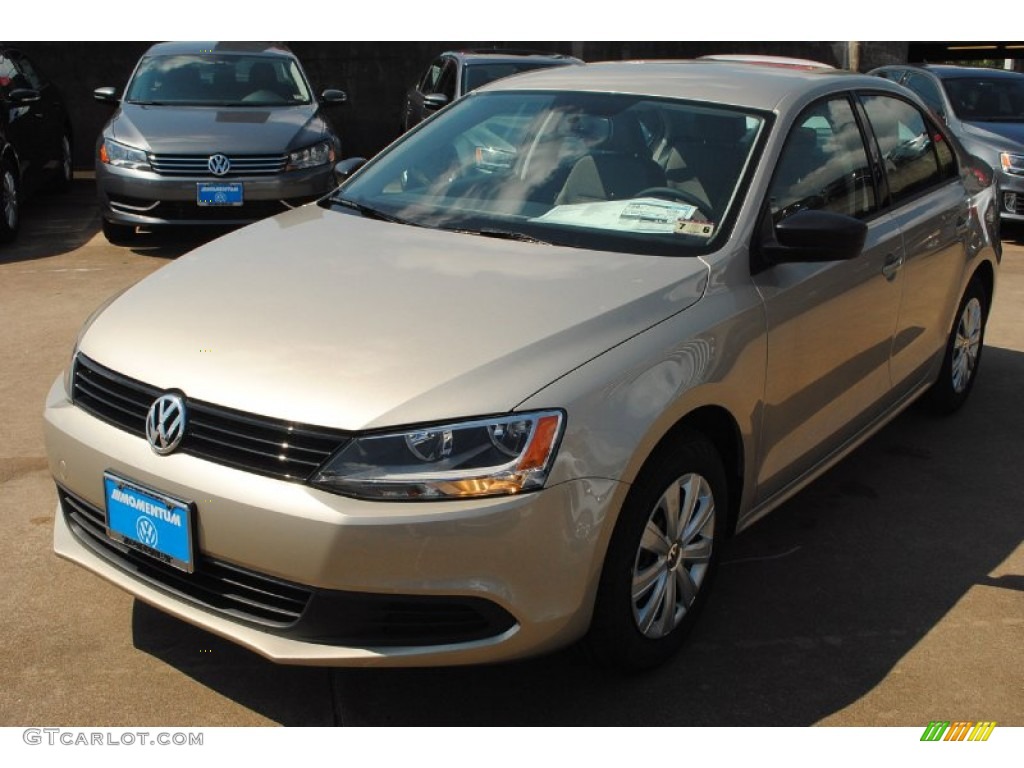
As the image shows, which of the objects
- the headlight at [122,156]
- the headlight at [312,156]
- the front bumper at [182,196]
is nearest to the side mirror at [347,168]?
the front bumper at [182,196]

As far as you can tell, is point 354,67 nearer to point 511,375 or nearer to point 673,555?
point 673,555

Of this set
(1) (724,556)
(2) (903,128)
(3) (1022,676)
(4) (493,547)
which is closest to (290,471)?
(4) (493,547)

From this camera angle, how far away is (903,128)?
A: 4.88m

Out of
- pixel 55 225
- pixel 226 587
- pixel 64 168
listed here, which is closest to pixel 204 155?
pixel 55 225

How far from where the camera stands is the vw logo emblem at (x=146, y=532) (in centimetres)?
296

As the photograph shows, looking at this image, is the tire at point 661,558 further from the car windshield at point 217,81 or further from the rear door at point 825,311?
the car windshield at point 217,81

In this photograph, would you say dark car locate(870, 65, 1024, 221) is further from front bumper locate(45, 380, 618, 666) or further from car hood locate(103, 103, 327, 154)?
front bumper locate(45, 380, 618, 666)

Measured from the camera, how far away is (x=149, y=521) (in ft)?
9.71

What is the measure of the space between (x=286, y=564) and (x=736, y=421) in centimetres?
140

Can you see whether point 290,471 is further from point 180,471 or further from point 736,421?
point 736,421

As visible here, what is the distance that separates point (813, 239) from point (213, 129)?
252 inches

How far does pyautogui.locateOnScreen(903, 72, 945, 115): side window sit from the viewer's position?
11023mm

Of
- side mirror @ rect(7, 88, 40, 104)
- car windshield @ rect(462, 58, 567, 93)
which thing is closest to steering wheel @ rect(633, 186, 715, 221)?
car windshield @ rect(462, 58, 567, 93)

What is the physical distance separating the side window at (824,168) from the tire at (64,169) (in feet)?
30.4
